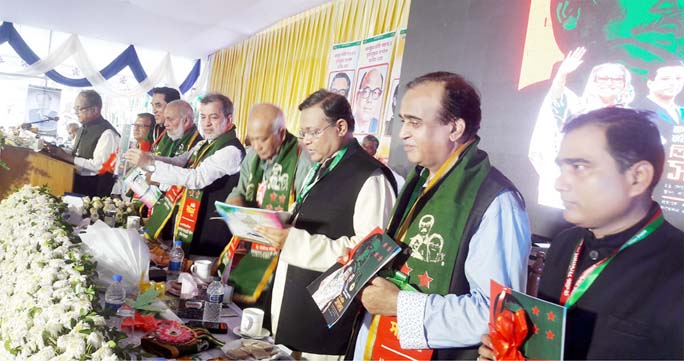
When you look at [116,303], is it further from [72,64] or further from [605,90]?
[72,64]

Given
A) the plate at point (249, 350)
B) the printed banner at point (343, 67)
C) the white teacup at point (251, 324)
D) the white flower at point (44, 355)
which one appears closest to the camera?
the white flower at point (44, 355)

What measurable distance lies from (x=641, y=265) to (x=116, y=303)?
55.8 inches

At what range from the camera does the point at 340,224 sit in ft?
6.47

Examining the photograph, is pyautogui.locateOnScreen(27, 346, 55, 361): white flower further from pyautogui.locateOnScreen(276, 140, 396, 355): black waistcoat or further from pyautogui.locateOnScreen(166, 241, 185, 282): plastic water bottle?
pyautogui.locateOnScreen(166, 241, 185, 282): plastic water bottle

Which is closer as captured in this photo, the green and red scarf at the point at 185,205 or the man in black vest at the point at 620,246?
the man in black vest at the point at 620,246

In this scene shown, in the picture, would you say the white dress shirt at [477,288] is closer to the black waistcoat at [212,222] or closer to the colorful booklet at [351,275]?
the colorful booklet at [351,275]

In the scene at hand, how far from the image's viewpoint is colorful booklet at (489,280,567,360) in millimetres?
925

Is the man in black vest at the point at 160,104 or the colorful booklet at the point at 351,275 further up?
the man in black vest at the point at 160,104

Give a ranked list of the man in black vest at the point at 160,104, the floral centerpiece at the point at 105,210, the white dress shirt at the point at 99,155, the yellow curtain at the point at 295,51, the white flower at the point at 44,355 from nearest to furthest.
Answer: the white flower at the point at 44,355, the floral centerpiece at the point at 105,210, the man in black vest at the point at 160,104, the white dress shirt at the point at 99,155, the yellow curtain at the point at 295,51

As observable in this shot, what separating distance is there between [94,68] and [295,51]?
5.02m

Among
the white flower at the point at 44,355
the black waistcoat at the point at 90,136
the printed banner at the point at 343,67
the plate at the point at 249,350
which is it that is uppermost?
the printed banner at the point at 343,67

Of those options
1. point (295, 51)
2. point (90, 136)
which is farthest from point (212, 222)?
point (295, 51)

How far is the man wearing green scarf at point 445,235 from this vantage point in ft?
4.10

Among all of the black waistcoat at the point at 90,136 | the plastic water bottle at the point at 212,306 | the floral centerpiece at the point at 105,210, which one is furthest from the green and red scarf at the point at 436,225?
the black waistcoat at the point at 90,136
